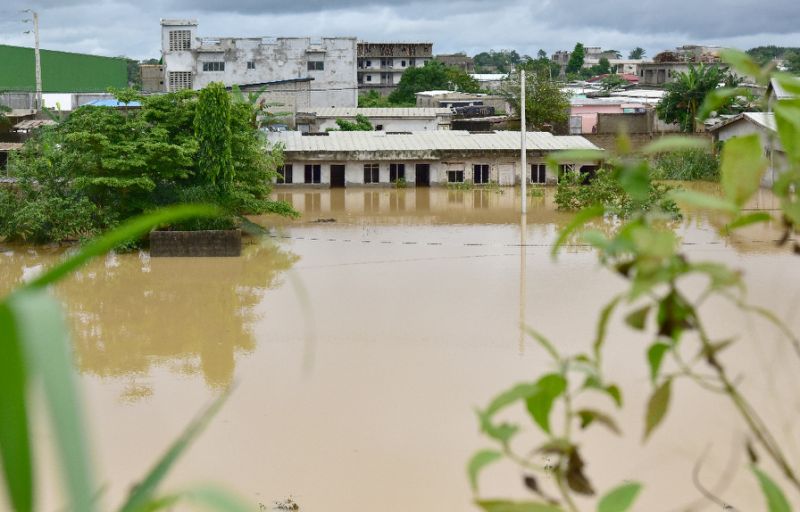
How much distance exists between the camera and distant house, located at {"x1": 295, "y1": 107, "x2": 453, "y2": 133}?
32188mm

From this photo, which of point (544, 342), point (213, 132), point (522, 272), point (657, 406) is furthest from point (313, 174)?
point (544, 342)

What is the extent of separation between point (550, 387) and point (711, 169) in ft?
84.6

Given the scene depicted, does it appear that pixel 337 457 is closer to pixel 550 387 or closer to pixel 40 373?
Answer: pixel 550 387

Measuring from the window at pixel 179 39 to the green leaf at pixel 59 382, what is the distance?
1697 inches

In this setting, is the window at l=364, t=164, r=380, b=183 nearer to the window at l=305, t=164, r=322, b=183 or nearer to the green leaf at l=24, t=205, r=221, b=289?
the window at l=305, t=164, r=322, b=183

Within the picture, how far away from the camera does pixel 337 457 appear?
7.02 metres

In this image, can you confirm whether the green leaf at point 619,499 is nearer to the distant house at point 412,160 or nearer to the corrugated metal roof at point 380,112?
the distant house at point 412,160

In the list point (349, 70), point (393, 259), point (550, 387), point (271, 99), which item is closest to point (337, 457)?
point (550, 387)

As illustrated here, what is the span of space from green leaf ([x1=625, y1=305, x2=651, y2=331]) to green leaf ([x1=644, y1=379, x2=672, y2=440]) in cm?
14

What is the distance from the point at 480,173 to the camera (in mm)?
25469

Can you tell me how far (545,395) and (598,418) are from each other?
0.35ft

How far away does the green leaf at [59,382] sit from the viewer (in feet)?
1.75

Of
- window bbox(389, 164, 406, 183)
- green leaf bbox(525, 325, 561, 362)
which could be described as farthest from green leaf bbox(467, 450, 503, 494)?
window bbox(389, 164, 406, 183)

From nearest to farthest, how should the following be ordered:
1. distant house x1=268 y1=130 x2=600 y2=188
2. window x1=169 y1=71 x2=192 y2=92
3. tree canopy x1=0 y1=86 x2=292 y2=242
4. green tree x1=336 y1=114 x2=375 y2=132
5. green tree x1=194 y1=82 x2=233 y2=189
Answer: tree canopy x1=0 y1=86 x2=292 y2=242 → green tree x1=194 y1=82 x2=233 y2=189 → distant house x1=268 y1=130 x2=600 y2=188 → green tree x1=336 y1=114 x2=375 y2=132 → window x1=169 y1=71 x2=192 y2=92
